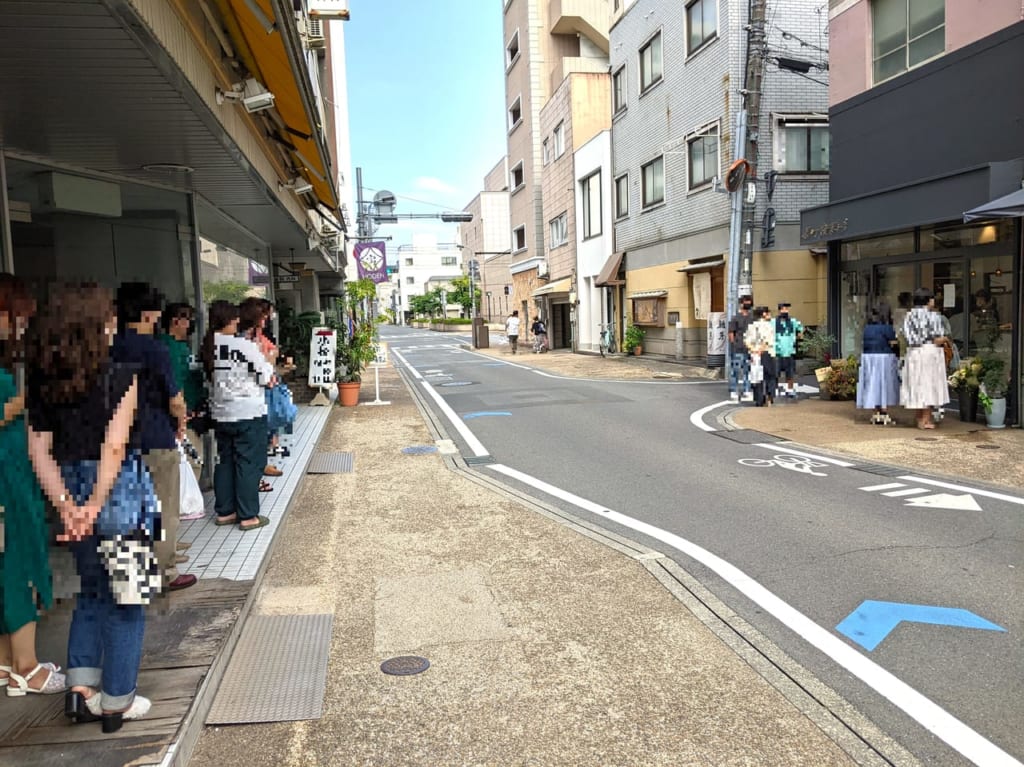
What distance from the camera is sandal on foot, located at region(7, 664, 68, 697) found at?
3.43 m

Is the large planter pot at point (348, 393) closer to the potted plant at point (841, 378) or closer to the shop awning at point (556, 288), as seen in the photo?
the potted plant at point (841, 378)

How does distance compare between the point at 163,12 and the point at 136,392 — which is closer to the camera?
the point at 136,392

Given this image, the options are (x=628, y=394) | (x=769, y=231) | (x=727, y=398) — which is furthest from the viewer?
(x=769, y=231)

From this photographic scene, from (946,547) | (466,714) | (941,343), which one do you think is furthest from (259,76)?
(941,343)

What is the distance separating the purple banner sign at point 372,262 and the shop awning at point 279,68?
11.8 m

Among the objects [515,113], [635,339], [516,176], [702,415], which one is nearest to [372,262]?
[635,339]

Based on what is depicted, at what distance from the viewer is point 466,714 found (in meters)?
3.51

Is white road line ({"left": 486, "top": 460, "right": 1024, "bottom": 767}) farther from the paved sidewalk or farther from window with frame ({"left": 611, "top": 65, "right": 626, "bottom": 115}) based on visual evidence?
window with frame ({"left": 611, "top": 65, "right": 626, "bottom": 115})

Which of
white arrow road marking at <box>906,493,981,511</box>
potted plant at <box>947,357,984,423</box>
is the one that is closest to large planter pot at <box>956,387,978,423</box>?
potted plant at <box>947,357,984,423</box>

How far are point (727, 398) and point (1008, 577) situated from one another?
32.9ft

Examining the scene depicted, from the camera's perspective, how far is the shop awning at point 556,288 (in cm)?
3329

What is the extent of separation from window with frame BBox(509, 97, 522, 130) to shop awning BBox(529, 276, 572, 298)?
11215 mm

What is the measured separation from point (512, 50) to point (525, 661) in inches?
1687

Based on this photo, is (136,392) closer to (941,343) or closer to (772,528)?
(772,528)
